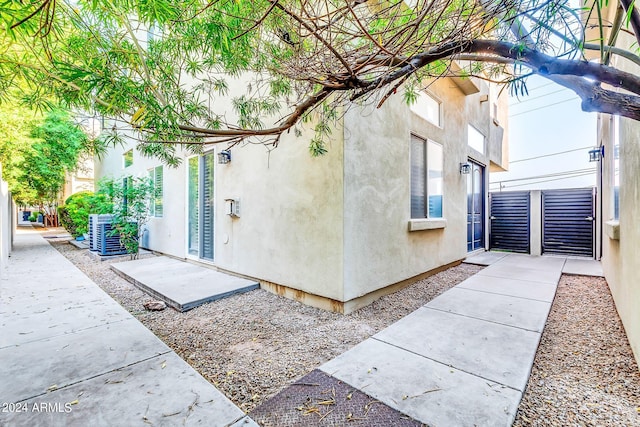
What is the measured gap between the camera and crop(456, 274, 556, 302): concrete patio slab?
4.42m

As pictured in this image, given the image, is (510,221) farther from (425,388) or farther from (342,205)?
(425,388)

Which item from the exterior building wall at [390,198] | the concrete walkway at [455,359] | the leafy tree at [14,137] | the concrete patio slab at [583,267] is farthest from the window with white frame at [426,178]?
the leafy tree at [14,137]

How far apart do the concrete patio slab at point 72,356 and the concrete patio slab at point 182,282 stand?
3.30 ft

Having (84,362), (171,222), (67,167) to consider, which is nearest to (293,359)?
(84,362)

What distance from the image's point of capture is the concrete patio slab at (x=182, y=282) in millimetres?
4277

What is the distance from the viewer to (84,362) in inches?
99.3

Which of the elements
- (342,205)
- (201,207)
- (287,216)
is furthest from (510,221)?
(201,207)

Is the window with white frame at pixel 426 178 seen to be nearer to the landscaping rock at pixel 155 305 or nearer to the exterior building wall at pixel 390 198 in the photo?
the exterior building wall at pixel 390 198

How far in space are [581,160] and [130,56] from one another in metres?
17.1

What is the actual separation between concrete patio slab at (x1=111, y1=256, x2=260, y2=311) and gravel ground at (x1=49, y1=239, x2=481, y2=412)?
0.42 feet

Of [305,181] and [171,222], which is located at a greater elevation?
Result: [305,181]

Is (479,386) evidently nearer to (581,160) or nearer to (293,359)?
(293,359)

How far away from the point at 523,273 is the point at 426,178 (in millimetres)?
2821

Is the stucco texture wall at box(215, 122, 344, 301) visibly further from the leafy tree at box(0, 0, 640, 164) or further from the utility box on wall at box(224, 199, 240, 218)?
the leafy tree at box(0, 0, 640, 164)
